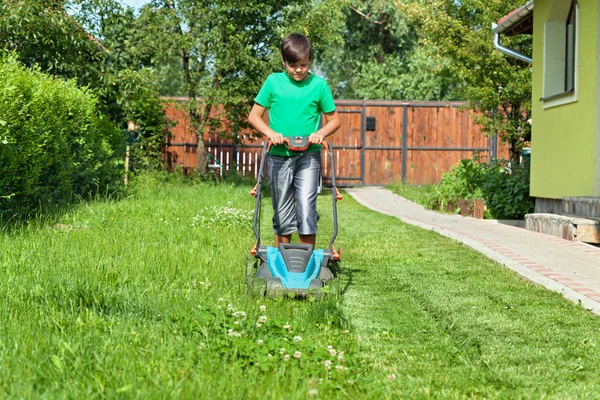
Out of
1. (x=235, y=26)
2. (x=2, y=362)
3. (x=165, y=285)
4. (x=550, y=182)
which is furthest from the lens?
(x=235, y=26)

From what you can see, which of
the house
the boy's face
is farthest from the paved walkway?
the boy's face

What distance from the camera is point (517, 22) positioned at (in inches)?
563

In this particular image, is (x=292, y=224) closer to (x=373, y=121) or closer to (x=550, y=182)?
(x=550, y=182)

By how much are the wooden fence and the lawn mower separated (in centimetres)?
1860

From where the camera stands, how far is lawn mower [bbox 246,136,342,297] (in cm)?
575

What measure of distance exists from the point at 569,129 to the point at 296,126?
651cm

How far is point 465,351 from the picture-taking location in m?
4.69

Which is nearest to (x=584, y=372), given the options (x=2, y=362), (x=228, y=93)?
(x=2, y=362)

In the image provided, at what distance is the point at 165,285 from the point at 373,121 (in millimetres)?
19546

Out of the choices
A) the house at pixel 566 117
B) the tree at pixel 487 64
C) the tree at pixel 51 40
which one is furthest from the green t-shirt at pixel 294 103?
the tree at pixel 487 64

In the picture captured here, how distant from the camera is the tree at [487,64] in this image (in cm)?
1752

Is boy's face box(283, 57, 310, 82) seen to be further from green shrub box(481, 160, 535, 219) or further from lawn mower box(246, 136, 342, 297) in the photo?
green shrub box(481, 160, 535, 219)

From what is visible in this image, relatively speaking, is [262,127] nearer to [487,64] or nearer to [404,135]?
[487,64]

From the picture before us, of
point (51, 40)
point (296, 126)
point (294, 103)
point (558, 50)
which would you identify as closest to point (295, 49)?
point (294, 103)
